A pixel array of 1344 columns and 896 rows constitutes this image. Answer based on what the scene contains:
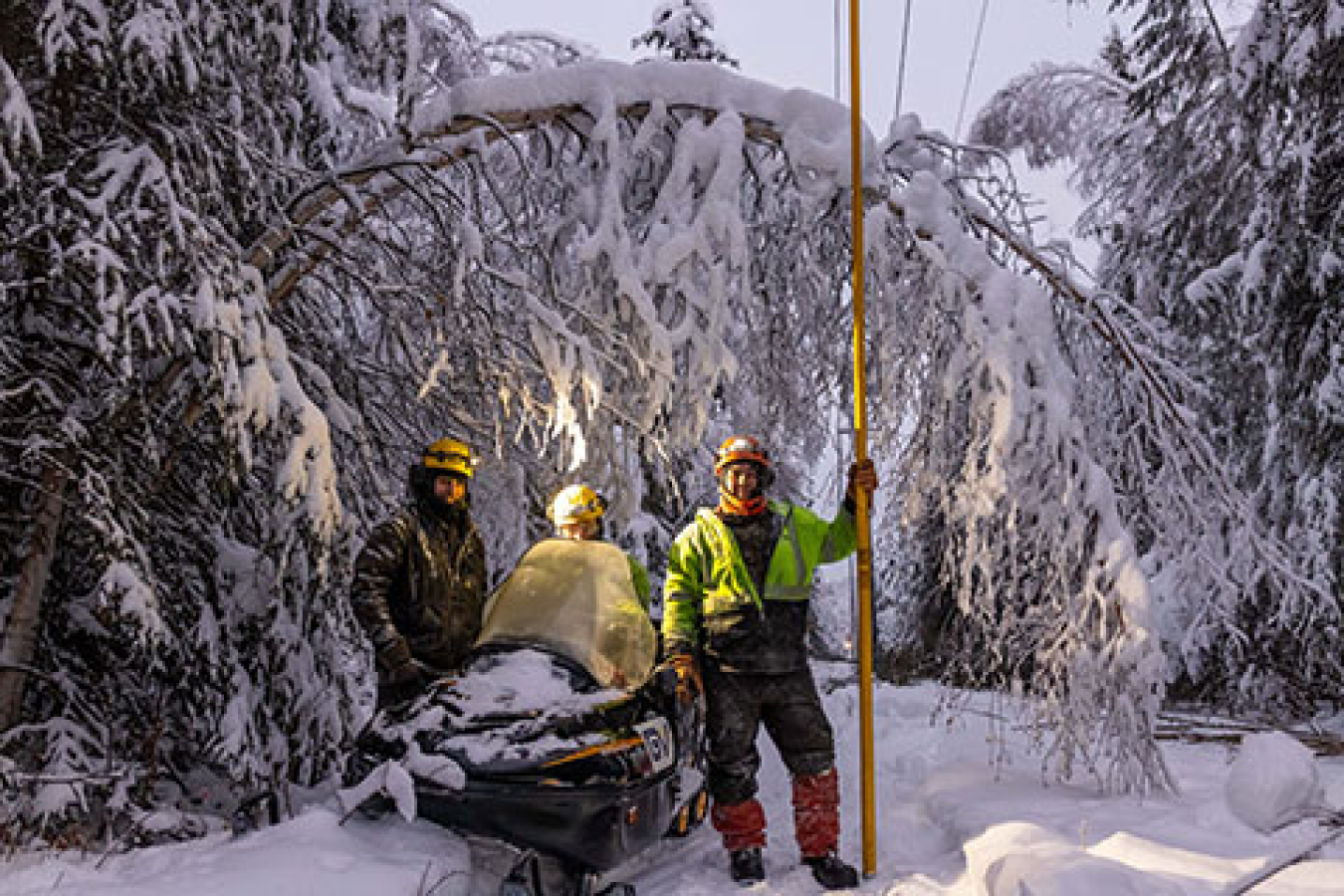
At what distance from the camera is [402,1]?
611 cm

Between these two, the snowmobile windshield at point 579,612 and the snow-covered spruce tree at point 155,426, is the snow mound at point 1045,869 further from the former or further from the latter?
the snow-covered spruce tree at point 155,426

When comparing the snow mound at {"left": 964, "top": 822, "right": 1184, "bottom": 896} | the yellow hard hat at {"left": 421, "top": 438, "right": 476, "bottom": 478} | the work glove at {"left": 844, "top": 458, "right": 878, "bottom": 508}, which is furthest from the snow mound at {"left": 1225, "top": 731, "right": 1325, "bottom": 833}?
the yellow hard hat at {"left": 421, "top": 438, "right": 476, "bottom": 478}

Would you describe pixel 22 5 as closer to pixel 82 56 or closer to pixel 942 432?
pixel 82 56

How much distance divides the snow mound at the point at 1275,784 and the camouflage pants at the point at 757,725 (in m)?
1.81

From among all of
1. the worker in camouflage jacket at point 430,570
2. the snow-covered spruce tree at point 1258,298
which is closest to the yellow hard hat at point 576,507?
the worker in camouflage jacket at point 430,570

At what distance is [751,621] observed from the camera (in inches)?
207

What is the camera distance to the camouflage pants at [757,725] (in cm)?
514

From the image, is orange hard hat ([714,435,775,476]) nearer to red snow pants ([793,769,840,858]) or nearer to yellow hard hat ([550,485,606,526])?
yellow hard hat ([550,485,606,526])

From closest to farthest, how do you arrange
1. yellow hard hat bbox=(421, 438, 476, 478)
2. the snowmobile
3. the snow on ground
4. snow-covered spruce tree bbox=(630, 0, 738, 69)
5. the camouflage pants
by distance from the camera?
the snow on ground
the snowmobile
the camouflage pants
yellow hard hat bbox=(421, 438, 476, 478)
snow-covered spruce tree bbox=(630, 0, 738, 69)

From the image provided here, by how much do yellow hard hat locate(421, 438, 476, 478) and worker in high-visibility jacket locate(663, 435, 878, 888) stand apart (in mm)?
1211

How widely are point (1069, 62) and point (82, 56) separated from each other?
14.1 meters

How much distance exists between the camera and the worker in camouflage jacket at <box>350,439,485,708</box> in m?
5.18

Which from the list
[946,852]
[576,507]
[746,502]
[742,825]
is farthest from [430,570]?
[946,852]

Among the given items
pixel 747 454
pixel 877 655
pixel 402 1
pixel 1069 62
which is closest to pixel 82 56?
pixel 402 1
